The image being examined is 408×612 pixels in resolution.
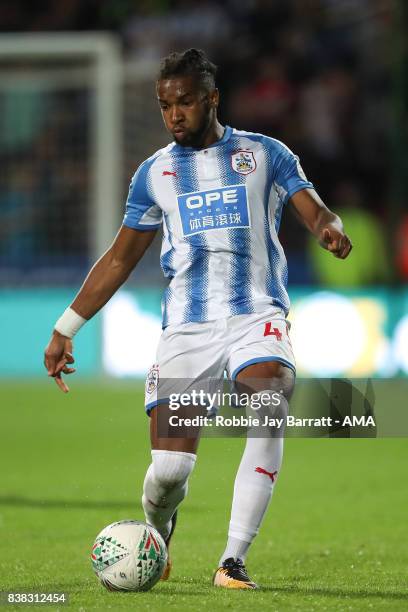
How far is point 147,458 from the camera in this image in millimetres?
6035

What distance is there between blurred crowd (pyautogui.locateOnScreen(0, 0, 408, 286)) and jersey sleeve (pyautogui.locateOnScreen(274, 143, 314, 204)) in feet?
35.8

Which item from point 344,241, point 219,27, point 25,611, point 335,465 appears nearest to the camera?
point 25,611

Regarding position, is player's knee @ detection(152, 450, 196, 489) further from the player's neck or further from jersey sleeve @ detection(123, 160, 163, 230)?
the player's neck

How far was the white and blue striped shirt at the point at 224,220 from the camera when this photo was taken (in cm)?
540

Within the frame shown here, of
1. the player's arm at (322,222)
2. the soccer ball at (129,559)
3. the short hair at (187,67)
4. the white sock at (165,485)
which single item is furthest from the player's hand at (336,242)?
the soccer ball at (129,559)

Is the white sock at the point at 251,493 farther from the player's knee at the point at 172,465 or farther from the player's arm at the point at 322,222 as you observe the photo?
the player's arm at the point at 322,222

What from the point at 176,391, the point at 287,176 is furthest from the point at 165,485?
the point at 287,176

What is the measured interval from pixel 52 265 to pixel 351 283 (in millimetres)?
3518

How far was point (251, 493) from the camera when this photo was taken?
5199mm

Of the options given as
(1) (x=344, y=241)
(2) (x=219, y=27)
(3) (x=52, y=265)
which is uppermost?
(2) (x=219, y=27)

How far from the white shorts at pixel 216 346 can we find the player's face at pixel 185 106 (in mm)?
732

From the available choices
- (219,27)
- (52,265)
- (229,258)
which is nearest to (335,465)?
(229,258)

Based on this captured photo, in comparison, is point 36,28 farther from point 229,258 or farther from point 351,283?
point 229,258

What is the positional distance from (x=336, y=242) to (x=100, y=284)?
111 centimetres
